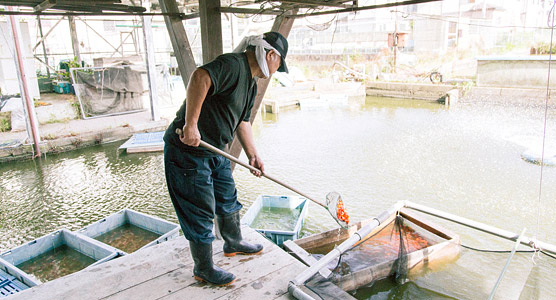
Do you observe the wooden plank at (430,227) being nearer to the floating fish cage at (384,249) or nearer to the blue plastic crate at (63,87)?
the floating fish cage at (384,249)

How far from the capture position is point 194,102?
1954mm

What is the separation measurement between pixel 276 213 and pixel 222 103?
3.39m

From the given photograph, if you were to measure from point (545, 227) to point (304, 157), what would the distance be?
179 inches

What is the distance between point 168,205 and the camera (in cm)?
617

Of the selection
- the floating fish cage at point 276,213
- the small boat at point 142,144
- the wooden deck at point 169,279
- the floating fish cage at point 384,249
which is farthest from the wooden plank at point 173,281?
the small boat at point 142,144

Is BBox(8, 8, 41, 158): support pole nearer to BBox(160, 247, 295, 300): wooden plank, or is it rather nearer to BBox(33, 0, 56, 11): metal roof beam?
BBox(33, 0, 56, 11): metal roof beam

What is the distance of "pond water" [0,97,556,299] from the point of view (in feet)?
13.0

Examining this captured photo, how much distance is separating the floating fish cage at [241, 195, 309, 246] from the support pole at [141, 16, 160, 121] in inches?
245

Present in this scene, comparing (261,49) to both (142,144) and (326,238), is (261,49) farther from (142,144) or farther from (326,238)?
(142,144)

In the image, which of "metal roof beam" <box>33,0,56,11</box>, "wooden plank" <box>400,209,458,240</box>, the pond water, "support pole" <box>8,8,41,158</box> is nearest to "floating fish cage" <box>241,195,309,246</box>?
the pond water

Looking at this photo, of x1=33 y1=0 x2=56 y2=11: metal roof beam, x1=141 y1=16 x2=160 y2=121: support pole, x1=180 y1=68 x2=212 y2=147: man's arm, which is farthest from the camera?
x1=141 y1=16 x2=160 y2=121: support pole

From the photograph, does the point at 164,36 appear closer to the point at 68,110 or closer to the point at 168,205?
the point at 68,110

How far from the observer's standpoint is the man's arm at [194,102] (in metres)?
1.92

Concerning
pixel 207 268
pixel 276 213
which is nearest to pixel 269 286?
pixel 207 268
